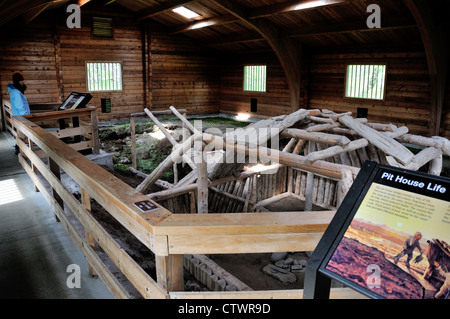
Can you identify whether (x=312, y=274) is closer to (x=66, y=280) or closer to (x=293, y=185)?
(x=66, y=280)

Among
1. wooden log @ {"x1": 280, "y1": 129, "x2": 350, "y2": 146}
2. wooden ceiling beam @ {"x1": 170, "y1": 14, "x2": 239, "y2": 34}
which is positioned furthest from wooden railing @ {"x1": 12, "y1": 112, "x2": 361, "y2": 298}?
wooden ceiling beam @ {"x1": 170, "y1": 14, "x2": 239, "y2": 34}

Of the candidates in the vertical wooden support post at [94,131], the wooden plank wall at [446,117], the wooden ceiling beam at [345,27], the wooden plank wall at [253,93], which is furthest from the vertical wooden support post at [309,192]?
the wooden plank wall at [253,93]

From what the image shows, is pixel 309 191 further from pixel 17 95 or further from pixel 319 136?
pixel 17 95

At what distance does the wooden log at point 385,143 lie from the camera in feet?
18.3

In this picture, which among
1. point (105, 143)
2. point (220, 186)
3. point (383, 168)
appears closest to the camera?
point (383, 168)

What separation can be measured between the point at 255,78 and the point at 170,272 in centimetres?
1872

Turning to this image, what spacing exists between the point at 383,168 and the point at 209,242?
97cm

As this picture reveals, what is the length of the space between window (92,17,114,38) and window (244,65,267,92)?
7.23 m

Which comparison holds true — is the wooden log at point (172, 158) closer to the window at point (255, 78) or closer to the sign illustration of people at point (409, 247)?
the sign illustration of people at point (409, 247)

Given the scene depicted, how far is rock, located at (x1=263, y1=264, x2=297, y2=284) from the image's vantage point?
6793 millimetres

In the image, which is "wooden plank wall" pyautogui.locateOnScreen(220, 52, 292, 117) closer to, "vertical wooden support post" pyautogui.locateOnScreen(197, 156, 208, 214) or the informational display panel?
"vertical wooden support post" pyautogui.locateOnScreen(197, 156, 208, 214)

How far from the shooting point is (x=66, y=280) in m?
3.33

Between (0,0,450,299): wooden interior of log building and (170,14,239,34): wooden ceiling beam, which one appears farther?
(170,14,239,34): wooden ceiling beam
